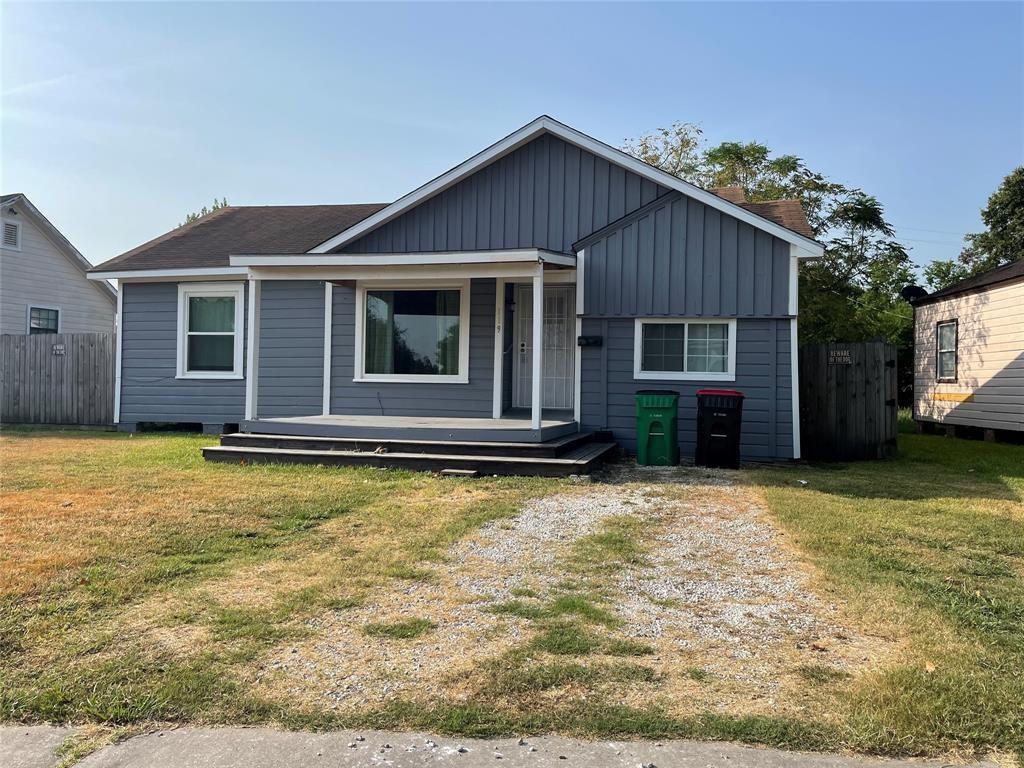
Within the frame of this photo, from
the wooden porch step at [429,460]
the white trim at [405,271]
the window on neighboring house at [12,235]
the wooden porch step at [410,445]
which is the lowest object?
the wooden porch step at [429,460]

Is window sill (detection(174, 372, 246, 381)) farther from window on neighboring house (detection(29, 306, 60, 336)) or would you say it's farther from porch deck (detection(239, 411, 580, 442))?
window on neighboring house (detection(29, 306, 60, 336))

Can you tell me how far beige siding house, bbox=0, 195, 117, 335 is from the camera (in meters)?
19.2

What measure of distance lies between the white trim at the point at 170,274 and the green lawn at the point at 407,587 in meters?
5.29

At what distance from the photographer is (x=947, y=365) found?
1653 cm

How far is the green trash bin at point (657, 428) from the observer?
956cm

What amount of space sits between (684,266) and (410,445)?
4711 mm

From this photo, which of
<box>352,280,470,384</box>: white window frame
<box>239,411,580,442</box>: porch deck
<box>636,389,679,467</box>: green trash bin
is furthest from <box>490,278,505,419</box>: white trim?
<box>636,389,679,467</box>: green trash bin

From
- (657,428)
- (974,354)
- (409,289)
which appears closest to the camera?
(657,428)

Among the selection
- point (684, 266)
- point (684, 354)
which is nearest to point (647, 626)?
point (684, 354)

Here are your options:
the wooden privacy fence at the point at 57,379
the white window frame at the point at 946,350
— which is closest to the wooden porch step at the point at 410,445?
the wooden privacy fence at the point at 57,379

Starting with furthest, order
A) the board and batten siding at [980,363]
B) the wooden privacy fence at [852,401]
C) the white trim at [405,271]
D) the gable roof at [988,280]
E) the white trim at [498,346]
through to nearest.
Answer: the gable roof at [988,280]
the board and batten siding at [980,363]
the white trim at [498,346]
the wooden privacy fence at [852,401]
the white trim at [405,271]

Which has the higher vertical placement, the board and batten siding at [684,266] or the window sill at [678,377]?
the board and batten siding at [684,266]

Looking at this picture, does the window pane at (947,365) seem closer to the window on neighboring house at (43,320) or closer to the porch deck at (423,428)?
the porch deck at (423,428)

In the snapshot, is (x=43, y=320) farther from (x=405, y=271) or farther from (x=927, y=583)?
(x=927, y=583)
